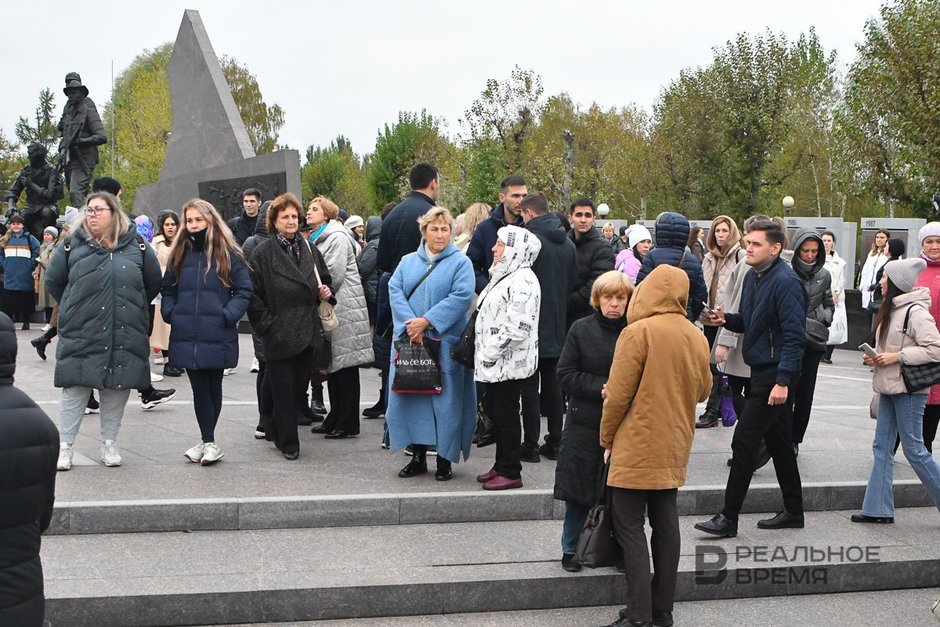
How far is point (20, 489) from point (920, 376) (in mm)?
5619

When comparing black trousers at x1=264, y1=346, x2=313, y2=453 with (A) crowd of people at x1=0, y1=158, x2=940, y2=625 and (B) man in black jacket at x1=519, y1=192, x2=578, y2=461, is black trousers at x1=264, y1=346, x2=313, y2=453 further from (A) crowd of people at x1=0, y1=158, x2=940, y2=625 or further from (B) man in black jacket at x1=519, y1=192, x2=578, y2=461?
(B) man in black jacket at x1=519, y1=192, x2=578, y2=461

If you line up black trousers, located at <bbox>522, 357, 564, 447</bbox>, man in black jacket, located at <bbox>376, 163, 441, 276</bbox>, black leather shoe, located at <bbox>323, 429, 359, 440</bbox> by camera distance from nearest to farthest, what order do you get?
1. black trousers, located at <bbox>522, 357, 564, 447</bbox>
2. man in black jacket, located at <bbox>376, 163, 441, 276</bbox>
3. black leather shoe, located at <bbox>323, 429, 359, 440</bbox>

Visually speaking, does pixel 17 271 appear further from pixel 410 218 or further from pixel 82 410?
pixel 410 218

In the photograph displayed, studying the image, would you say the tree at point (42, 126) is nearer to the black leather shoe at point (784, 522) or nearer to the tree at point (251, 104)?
the tree at point (251, 104)

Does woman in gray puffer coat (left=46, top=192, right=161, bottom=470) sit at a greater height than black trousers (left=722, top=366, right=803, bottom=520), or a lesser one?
greater

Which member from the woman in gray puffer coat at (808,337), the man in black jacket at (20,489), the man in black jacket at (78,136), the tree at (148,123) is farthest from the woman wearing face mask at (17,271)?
the tree at (148,123)

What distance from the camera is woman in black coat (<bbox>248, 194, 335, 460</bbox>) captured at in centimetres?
792

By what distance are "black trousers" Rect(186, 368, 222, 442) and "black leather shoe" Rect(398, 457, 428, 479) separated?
4.70 ft

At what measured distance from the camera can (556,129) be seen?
59.8m

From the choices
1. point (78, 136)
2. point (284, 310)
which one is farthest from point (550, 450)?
point (78, 136)

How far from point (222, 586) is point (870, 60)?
25519 mm

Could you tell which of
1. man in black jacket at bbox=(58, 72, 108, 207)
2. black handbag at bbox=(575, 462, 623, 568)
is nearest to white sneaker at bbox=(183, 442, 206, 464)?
black handbag at bbox=(575, 462, 623, 568)

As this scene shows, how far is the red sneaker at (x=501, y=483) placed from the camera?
7121 millimetres

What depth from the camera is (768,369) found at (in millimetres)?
6738
